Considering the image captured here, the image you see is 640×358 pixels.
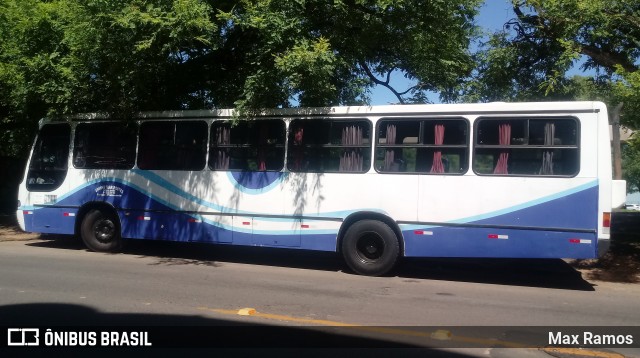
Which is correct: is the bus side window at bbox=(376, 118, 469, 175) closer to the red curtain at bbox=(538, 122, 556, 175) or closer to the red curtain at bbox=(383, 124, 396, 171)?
the red curtain at bbox=(383, 124, 396, 171)

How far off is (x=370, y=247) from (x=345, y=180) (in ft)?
4.27

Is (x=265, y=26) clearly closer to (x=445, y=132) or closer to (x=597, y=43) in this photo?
(x=445, y=132)

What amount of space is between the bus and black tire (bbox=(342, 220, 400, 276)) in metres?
0.02

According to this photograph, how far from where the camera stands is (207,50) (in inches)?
488

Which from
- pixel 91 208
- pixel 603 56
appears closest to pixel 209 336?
pixel 91 208

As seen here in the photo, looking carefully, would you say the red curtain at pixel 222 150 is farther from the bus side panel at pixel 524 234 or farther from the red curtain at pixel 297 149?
the bus side panel at pixel 524 234

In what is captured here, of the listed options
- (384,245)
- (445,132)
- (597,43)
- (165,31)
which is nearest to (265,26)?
(165,31)

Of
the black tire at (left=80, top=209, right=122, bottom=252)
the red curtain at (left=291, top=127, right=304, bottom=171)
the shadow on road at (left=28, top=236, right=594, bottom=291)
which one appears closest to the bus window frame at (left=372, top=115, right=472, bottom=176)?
the red curtain at (left=291, top=127, right=304, bottom=171)

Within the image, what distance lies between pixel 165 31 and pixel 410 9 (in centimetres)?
505

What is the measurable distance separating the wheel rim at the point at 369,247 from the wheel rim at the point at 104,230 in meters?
5.69

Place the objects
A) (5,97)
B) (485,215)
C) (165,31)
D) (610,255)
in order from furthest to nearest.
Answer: (5,97)
(610,255)
(165,31)
(485,215)

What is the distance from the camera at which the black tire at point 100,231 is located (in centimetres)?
1156

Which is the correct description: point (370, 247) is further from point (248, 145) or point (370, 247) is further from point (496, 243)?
point (248, 145)

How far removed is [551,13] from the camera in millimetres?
10523
